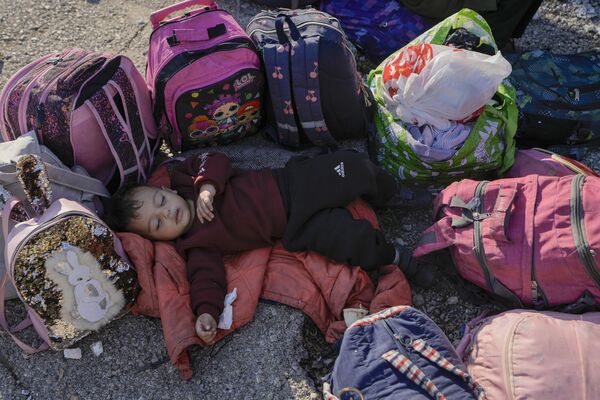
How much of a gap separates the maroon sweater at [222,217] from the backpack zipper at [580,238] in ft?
4.34

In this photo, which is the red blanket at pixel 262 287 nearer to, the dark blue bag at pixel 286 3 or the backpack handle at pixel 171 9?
the backpack handle at pixel 171 9

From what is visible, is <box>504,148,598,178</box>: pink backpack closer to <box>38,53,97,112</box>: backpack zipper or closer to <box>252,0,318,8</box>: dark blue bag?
<box>252,0,318,8</box>: dark blue bag

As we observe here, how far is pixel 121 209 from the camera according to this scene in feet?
9.02

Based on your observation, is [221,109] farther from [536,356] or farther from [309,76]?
[536,356]

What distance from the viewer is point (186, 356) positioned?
253 cm

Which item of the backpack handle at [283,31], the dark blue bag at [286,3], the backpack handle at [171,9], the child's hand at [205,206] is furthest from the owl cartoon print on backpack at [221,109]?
the dark blue bag at [286,3]

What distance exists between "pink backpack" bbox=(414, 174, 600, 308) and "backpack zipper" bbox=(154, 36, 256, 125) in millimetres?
1317

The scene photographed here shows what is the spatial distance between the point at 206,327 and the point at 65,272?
64cm

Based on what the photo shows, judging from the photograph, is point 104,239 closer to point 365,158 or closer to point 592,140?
point 365,158

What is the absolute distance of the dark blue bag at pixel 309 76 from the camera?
114 inches

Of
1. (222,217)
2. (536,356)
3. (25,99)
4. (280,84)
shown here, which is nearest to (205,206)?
(222,217)

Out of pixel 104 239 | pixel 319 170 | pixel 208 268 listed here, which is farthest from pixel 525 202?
pixel 104 239

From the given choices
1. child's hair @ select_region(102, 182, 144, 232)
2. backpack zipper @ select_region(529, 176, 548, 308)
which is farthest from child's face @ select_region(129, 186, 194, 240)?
backpack zipper @ select_region(529, 176, 548, 308)

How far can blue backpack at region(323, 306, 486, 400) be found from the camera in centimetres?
213
